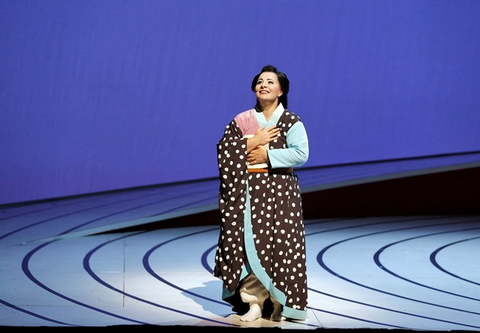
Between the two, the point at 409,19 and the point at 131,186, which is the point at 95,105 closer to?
the point at 131,186

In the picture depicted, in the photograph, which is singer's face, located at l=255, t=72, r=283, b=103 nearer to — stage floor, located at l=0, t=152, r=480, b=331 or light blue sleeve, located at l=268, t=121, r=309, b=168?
light blue sleeve, located at l=268, t=121, r=309, b=168

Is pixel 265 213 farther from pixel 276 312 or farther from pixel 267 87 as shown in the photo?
pixel 267 87

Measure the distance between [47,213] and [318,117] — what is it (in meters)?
2.54

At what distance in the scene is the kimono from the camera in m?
3.98

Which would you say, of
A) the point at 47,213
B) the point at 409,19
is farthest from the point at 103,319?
the point at 409,19

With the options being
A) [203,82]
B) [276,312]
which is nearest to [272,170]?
[276,312]

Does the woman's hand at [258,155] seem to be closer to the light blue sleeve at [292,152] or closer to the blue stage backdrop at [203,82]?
the light blue sleeve at [292,152]

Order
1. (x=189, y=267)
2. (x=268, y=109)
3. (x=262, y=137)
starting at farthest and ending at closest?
1. (x=189, y=267)
2. (x=268, y=109)
3. (x=262, y=137)

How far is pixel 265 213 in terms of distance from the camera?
404 centimetres

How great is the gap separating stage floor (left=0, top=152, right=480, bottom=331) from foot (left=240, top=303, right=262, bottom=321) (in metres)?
0.06

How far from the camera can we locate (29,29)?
7.12 m

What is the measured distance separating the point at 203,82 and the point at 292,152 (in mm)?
3942

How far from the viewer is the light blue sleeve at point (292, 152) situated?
397 centimetres

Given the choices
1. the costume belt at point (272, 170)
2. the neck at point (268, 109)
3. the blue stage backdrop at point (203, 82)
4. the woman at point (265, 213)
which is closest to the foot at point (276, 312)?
the woman at point (265, 213)
